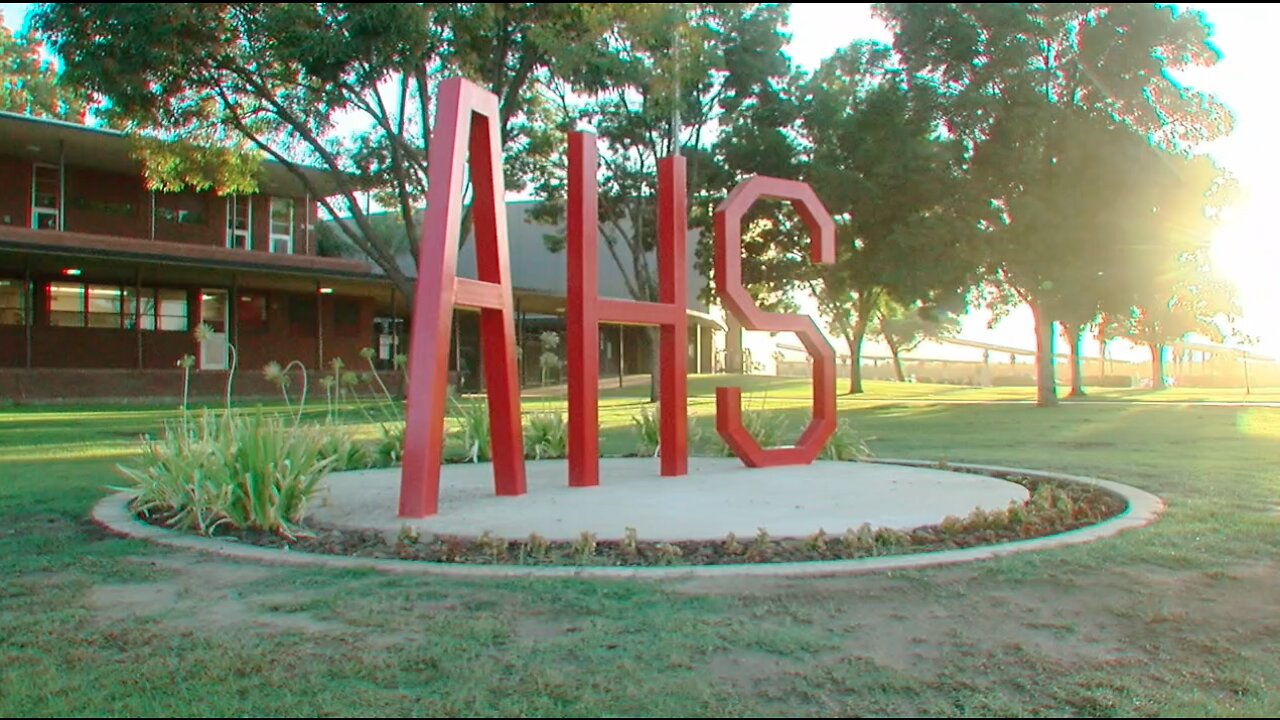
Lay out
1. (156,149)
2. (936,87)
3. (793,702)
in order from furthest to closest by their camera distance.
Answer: (936,87) → (156,149) → (793,702)

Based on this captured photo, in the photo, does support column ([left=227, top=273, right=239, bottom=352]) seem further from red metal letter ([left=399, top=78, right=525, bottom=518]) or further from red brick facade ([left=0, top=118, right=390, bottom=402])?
red metal letter ([left=399, top=78, right=525, bottom=518])

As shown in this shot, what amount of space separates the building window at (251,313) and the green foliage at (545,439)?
21190 millimetres

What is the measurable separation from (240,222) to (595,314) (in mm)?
26432

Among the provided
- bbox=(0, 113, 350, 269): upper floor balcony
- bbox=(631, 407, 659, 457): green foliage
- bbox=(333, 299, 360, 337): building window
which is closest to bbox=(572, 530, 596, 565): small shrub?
bbox=(631, 407, 659, 457): green foliage

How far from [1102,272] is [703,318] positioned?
21.7 meters

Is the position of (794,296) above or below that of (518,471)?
above

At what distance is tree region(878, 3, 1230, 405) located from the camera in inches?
888

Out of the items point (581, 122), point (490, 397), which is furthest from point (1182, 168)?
point (490, 397)

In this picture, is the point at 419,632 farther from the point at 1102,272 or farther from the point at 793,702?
the point at 1102,272

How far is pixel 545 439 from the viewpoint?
35.2 ft

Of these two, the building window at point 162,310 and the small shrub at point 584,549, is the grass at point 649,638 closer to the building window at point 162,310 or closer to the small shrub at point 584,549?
the small shrub at point 584,549

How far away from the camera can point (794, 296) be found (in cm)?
4256

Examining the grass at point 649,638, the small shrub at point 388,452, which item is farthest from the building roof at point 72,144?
the grass at point 649,638

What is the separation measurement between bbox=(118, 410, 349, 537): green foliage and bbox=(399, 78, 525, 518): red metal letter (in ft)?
2.16
